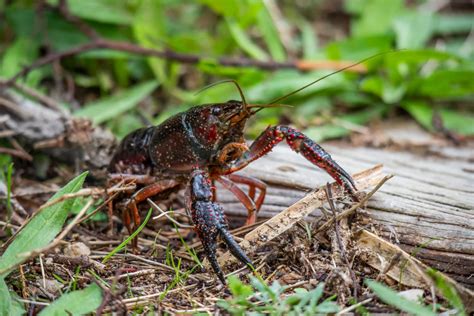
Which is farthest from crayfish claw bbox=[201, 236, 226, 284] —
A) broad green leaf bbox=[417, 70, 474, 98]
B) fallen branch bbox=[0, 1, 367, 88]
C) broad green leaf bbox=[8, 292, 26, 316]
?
broad green leaf bbox=[417, 70, 474, 98]

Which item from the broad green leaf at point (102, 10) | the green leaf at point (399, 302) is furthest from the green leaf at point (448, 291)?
the broad green leaf at point (102, 10)

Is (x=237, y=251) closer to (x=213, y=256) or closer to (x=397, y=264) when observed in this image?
(x=213, y=256)

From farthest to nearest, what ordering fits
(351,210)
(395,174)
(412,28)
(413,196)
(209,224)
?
(412,28)
(395,174)
(413,196)
(351,210)
(209,224)

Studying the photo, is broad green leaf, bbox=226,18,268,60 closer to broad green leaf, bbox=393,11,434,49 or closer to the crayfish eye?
broad green leaf, bbox=393,11,434,49

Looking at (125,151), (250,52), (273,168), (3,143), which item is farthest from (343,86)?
(3,143)

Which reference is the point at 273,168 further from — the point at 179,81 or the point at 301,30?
the point at 301,30

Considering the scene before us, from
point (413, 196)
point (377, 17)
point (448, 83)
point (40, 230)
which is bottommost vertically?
point (40, 230)

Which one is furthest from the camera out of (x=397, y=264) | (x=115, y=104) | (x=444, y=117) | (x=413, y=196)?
(x=444, y=117)

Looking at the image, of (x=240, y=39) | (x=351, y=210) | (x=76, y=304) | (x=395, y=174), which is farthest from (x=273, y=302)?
(x=240, y=39)
